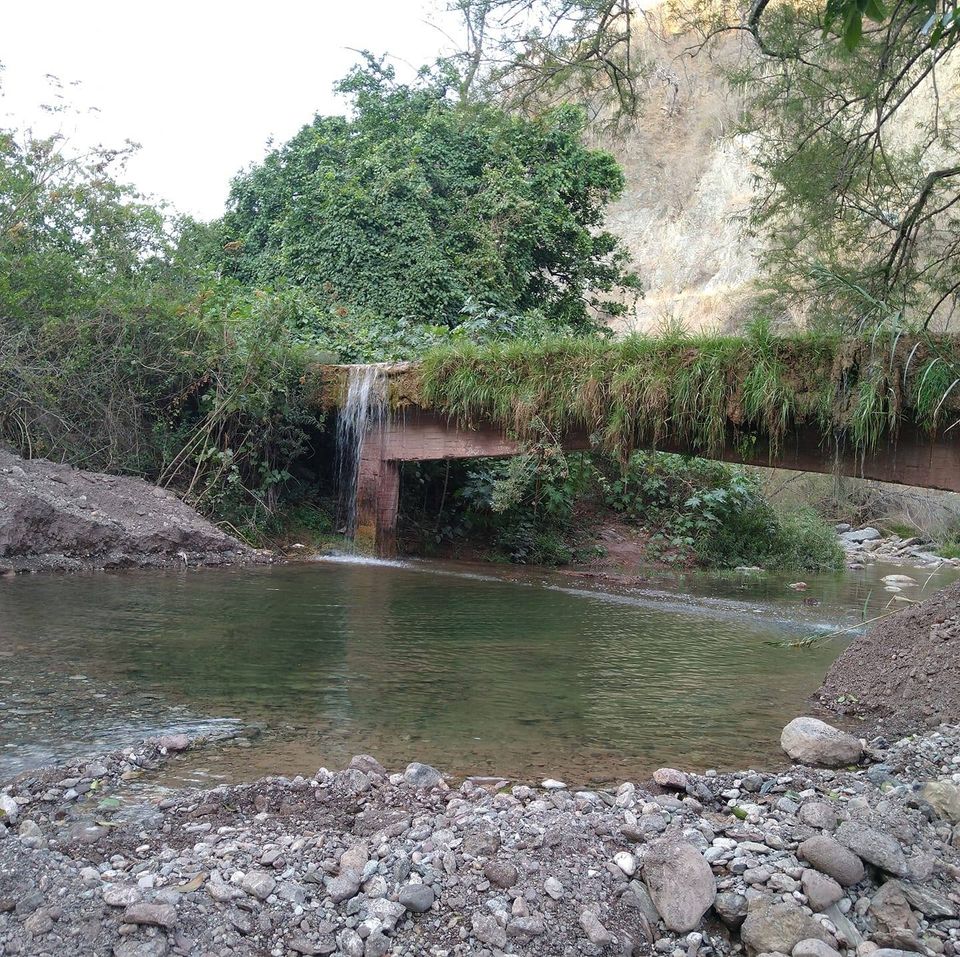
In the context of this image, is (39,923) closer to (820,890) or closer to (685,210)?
(820,890)

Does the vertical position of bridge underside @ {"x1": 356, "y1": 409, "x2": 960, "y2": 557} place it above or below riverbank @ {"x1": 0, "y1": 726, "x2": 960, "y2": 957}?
above

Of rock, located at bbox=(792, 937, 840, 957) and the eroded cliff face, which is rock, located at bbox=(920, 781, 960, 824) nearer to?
rock, located at bbox=(792, 937, 840, 957)

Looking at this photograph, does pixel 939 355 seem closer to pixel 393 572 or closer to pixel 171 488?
pixel 393 572

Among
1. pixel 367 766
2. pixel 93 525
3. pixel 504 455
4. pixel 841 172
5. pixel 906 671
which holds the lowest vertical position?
pixel 367 766

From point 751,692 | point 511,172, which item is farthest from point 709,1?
point 511,172

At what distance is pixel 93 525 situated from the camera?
31.1ft

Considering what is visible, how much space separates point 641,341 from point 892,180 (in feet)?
→ 8.88

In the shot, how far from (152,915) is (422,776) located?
1.29m

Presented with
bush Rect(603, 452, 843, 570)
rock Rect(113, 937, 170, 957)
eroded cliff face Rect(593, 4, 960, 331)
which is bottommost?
rock Rect(113, 937, 170, 957)

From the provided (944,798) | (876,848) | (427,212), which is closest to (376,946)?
(876,848)

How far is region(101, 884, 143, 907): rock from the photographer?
8.01 ft

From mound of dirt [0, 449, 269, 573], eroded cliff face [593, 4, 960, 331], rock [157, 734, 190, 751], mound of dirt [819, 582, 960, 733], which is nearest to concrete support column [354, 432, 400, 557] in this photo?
mound of dirt [0, 449, 269, 573]

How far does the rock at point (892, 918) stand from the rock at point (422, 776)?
4.98ft

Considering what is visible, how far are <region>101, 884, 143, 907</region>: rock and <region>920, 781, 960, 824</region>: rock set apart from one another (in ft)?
8.67
